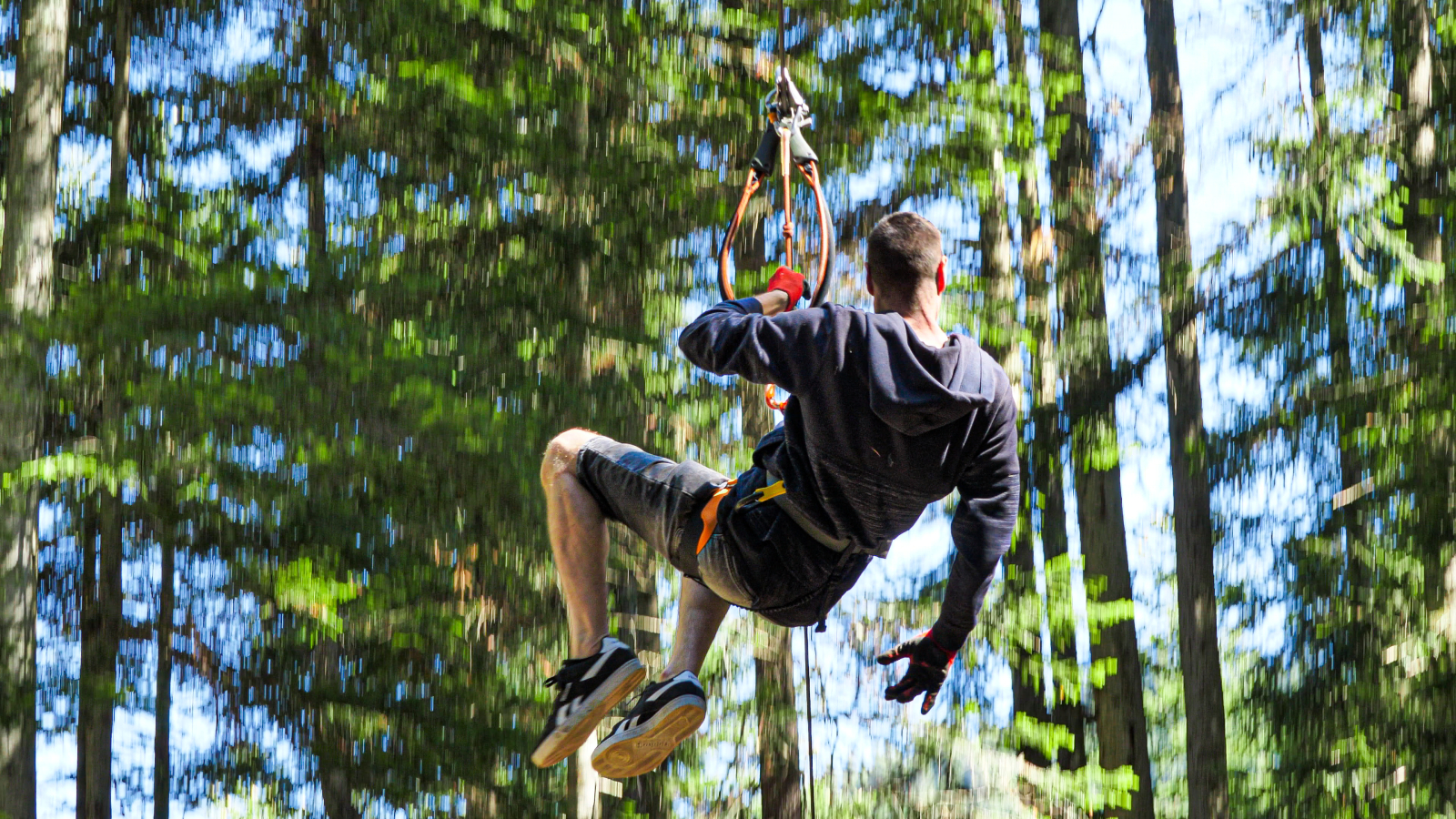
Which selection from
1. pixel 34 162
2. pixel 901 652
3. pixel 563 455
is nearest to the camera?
pixel 563 455

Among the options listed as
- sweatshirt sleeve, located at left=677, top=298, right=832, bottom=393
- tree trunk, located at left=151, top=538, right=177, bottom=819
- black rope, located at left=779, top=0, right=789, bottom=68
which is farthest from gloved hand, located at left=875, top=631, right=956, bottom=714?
tree trunk, located at left=151, top=538, right=177, bottom=819

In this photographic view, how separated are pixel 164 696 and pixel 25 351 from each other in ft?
12.9

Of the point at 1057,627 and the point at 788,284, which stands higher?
the point at 788,284

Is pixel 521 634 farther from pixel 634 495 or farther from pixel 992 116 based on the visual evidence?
pixel 634 495

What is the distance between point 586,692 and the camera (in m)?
3.32

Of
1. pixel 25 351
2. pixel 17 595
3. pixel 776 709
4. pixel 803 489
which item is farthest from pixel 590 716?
pixel 17 595

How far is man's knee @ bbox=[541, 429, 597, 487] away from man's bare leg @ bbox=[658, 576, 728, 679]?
0.47m

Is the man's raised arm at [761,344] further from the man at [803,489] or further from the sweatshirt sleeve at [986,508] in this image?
the sweatshirt sleeve at [986,508]

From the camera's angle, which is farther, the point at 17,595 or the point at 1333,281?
the point at 1333,281

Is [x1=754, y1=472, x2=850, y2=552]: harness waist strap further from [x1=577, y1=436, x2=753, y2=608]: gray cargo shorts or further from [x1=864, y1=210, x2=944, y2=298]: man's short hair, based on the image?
[x1=864, y1=210, x2=944, y2=298]: man's short hair

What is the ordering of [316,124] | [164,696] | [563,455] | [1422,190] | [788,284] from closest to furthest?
[788,284]
[563,455]
[1422,190]
[316,124]
[164,696]

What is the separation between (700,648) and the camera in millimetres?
3535

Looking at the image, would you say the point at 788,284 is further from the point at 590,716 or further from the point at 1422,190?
the point at 1422,190

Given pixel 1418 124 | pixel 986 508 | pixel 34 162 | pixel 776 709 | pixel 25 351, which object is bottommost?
pixel 776 709
